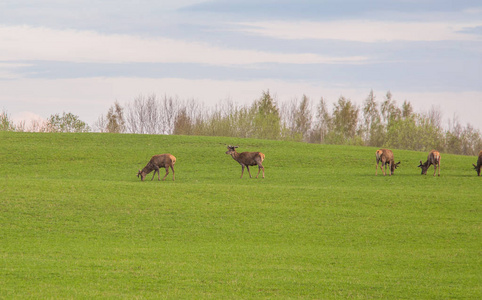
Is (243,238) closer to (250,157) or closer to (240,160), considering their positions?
(250,157)

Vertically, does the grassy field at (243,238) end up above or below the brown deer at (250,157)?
below

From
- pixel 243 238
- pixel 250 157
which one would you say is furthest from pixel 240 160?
pixel 243 238

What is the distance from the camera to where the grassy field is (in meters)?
12.8

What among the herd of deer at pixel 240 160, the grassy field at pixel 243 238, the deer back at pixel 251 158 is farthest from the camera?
the deer back at pixel 251 158

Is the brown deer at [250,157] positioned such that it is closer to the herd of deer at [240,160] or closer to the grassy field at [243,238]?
the herd of deer at [240,160]

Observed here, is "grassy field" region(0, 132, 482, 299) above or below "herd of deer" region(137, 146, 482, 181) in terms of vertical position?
below

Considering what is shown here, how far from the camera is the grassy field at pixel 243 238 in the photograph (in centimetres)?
1278

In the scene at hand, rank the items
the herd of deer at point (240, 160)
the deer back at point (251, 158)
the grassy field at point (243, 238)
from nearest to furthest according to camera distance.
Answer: the grassy field at point (243, 238) < the herd of deer at point (240, 160) < the deer back at point (251, 158)

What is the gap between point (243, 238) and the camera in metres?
19.1

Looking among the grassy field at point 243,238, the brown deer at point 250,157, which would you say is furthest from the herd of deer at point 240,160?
the grassy field at point 243,238

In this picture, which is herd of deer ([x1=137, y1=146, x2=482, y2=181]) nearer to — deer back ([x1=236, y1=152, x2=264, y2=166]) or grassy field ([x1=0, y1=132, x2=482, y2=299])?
deer back ([x1=236, y1=152, x2=264, y2=166])

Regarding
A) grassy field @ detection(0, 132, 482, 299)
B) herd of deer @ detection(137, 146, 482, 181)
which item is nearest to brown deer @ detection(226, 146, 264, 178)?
herd of deer @ detection(137, 146, 482, 181)

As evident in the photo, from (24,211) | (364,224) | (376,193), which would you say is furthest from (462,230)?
(24,211)

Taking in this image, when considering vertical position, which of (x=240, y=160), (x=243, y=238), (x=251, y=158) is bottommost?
(x=243, y=238)
